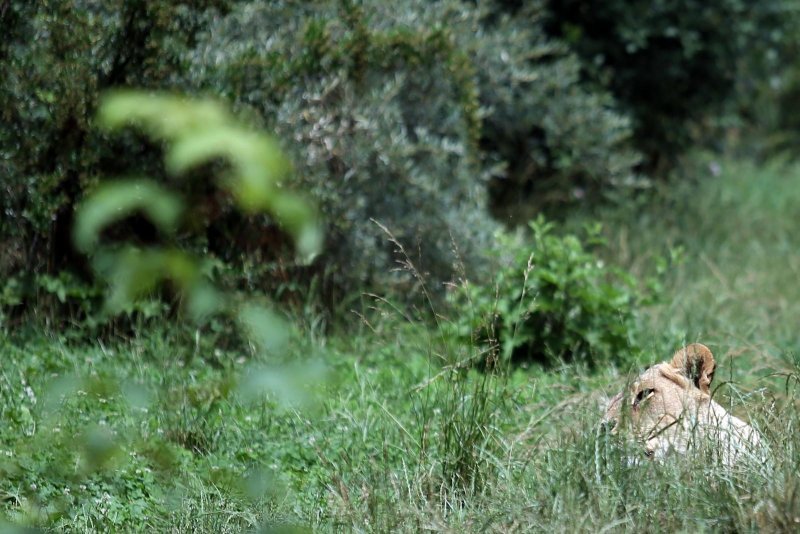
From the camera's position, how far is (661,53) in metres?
7.46

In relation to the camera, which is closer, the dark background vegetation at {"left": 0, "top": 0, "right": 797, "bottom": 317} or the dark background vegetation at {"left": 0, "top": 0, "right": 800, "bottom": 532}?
the dark background vegetation at {"left": 0, "top": 0, "right": 800, "bottom": 532}

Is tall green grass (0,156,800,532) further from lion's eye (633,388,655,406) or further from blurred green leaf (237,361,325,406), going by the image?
blurred green leaf (237,361,325,406)

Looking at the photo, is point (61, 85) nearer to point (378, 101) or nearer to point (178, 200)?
point (378, 101)

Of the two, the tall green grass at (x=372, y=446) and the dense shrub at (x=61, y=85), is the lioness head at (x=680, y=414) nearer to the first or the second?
the tall green grass at (x=372, y=446)

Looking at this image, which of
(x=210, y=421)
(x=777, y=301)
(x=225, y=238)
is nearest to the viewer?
(x=210, y=421)

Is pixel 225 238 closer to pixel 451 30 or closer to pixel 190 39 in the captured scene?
pixel 190 39

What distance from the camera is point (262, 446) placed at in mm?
3859

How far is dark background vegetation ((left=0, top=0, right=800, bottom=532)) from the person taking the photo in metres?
3.30

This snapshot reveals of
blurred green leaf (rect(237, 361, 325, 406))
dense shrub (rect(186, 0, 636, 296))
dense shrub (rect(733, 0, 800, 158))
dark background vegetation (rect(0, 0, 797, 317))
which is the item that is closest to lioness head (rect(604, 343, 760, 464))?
dark background vegetation (rect(0, 0, 797, 317))

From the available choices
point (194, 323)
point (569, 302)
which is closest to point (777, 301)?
point (569, 302)

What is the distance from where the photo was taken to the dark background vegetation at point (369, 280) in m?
3.30

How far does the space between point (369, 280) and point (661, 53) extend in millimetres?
3212

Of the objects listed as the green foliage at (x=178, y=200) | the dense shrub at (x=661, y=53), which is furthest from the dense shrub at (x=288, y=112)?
the green foliage at (x=178, y=200)

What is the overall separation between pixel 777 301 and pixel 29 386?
14.0ft
